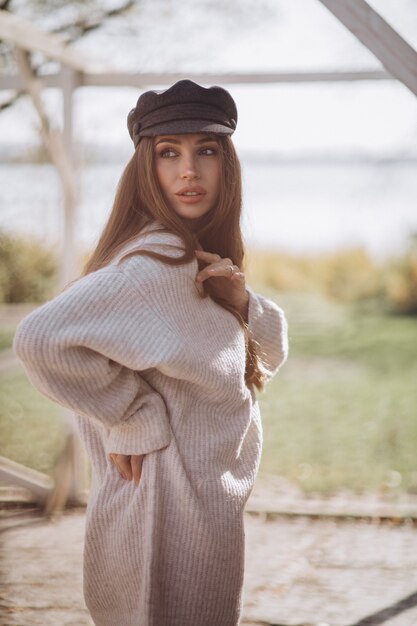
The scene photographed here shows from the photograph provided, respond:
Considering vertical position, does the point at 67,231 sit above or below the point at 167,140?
above

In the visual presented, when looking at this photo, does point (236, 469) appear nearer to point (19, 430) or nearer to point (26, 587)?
point (26, 587)

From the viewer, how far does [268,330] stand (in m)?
2.65

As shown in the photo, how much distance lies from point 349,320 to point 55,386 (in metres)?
9.75

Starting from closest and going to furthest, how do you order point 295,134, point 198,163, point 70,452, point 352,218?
point 198,163
point 70,452
point 295,134
point 352,218

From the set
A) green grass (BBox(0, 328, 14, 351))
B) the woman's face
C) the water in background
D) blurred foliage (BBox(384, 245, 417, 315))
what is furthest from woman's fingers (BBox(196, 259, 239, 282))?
blurred foliage (BBox(384, 245, 417, 315))

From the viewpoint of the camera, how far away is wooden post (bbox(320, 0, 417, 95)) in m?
2.46

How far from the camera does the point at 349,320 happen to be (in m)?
11.6

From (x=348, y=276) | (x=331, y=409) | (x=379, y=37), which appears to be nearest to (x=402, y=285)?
(x=348, y=276)

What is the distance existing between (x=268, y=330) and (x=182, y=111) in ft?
2.35

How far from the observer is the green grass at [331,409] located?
6.56m

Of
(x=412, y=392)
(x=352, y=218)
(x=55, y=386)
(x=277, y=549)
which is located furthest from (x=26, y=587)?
(x=352, y=218)

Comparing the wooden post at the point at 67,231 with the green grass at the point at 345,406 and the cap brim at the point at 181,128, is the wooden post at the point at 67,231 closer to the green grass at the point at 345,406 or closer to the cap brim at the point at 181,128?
the green grass at the point at 345,406

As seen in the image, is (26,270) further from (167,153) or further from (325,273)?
(325,273)

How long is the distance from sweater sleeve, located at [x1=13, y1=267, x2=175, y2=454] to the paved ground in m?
1.63
